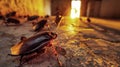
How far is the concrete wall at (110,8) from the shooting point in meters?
9.06

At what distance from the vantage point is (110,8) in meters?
9.34

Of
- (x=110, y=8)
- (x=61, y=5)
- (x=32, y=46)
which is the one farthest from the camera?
(x=61, y=5)

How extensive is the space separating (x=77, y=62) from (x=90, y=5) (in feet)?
28.2

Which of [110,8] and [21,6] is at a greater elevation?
[21,6]

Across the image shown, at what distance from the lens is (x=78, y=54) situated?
6.89 ft

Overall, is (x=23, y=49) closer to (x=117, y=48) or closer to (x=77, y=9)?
(x=117, y=48)

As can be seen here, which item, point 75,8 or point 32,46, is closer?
point 32,46

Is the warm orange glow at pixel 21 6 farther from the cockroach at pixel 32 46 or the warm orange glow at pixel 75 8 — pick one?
the cockroach at pixel 32 46

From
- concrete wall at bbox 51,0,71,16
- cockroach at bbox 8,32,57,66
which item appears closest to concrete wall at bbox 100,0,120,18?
concrete wall at bbox 51,0,71,16

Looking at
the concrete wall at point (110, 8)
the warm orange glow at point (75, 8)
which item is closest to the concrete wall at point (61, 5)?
the warm orange glow at point (75, 8)

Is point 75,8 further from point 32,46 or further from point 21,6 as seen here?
point 32,46

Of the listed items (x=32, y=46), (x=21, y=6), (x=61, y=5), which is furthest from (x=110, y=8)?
(x=32, y=46)

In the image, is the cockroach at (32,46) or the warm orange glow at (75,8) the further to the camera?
the warm orange glow at (75,8)

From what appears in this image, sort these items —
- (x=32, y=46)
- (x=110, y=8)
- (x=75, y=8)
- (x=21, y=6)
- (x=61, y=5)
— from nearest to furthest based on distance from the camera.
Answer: (x=32, y=46), (x=21, y=6), (x=110, y=8), (x=61, y=5), (x=75, y=8)
